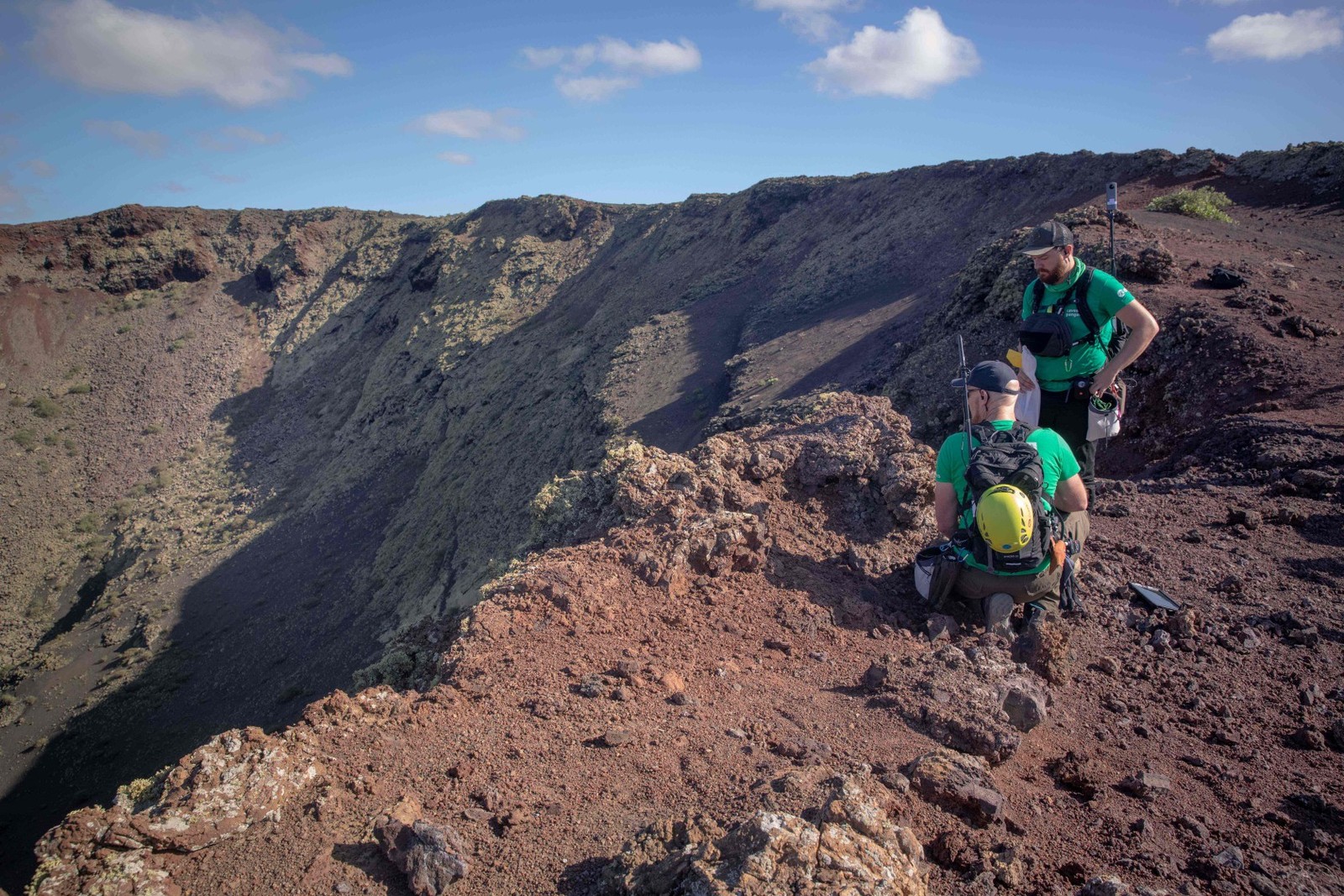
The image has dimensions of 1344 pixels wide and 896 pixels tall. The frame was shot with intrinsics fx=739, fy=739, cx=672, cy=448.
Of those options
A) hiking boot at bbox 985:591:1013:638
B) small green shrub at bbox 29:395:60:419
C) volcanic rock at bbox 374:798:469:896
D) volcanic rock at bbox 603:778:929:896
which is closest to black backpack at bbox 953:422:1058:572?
hiking boot at bbox 985:591:1013:638

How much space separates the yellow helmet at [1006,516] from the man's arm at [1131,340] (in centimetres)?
147

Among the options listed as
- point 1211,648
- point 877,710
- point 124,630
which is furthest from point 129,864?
point 124,630

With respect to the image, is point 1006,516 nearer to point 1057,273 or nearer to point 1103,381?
point 1103,381

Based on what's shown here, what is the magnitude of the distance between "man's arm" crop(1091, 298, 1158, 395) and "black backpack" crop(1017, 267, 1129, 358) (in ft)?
0.25

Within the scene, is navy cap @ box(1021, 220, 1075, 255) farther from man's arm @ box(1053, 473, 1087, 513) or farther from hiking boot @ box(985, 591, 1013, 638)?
hiking boot @ box(985, 591, 1013, 638)

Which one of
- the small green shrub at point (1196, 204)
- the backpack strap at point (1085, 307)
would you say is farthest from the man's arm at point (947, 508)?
the small green shrub at point (1196, 204)

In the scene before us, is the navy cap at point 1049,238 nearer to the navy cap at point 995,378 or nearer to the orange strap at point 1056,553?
the navy cap at point 995,378

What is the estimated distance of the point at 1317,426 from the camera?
5.64 m

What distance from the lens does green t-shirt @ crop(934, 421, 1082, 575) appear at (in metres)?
3.44

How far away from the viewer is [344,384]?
90.6 feet

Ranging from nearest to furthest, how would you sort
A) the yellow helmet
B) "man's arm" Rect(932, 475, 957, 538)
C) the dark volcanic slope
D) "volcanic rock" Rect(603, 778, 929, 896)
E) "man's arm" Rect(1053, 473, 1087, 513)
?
"volcanic rock" Rect(603, 778, 929, 896)
the yellow helmet
"man's arm" Rect(932, 475, 957, 538)
"man's arm" Rect(1053, 473, 1087, 513)
the dark volcanic slope

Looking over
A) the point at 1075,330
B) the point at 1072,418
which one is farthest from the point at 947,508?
the point at 1075,330

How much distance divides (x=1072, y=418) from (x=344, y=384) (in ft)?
90.3

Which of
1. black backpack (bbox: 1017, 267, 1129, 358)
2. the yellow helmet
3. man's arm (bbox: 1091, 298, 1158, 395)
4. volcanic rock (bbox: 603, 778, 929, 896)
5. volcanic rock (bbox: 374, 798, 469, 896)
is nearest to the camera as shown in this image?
volcanic rock (bbox: 603, 778, 929, 896)
